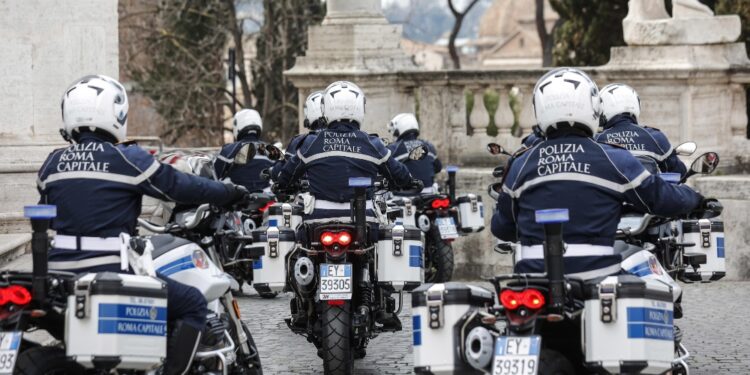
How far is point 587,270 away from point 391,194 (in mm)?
9131

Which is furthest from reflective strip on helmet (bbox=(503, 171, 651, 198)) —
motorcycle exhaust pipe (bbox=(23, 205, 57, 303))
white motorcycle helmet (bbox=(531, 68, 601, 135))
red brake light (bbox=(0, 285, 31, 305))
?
red brake light (bbox=(0, 285, 31, 305))

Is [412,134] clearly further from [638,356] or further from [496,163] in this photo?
[638,356]

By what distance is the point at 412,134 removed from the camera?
19219 mm

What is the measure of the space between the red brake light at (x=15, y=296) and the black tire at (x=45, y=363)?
208mm

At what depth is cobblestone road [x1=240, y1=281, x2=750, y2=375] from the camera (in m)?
12.3

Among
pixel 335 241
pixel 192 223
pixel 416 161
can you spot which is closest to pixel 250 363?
pixel 192 223

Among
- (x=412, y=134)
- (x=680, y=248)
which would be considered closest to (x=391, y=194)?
(x=412, y=134)

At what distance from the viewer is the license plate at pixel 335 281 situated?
1127 cm

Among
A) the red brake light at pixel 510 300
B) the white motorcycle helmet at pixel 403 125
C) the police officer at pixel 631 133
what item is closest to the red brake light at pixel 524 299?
the red brake light at pixel 510 300

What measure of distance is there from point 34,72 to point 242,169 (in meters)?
2.31

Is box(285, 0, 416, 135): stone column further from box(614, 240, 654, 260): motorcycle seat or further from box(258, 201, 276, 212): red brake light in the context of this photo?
box(614, 240, 654, 260): motorcycle seat

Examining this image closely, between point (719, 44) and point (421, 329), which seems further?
point (719, 44)

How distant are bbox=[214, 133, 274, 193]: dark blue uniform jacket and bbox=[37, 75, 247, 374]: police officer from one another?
26.1 feet

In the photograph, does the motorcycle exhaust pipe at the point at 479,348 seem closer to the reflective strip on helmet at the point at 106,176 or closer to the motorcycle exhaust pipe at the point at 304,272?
the reflective strip on helmet at the point at 106,176
